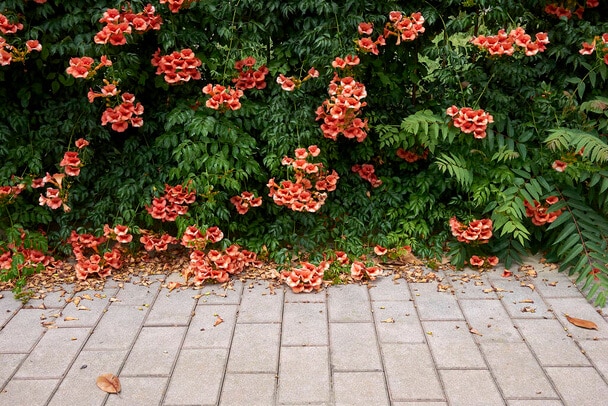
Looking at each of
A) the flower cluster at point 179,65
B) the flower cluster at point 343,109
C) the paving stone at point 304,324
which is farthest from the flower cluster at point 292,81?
the paving stone at point 304,324

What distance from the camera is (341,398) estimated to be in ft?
8.87

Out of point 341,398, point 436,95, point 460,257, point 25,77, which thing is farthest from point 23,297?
point 436,95

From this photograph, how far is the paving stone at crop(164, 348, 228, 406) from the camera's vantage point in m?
2.71

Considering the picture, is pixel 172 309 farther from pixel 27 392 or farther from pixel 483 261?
pixel 483 261

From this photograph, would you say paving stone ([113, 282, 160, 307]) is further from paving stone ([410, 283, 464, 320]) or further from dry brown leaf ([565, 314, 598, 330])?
dry brown leaf ([565, 314, 598, 330])

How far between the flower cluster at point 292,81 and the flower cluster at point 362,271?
117cm

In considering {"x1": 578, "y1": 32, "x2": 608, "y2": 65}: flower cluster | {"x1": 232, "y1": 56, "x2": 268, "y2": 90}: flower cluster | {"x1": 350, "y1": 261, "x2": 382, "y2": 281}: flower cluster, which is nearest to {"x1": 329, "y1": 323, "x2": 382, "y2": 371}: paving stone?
Answer: {"x1": 350, "y1": 261, "x2": 382, "y2": 281}: flower cluster

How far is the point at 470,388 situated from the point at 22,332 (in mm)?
2315

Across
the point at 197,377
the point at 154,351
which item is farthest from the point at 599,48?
the point at 154,351

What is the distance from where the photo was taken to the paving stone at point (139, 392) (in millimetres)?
2697

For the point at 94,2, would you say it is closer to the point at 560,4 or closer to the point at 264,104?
the point at 264,104

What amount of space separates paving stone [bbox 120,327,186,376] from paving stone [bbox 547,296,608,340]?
2.08 metres

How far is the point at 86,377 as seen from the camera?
2.87m

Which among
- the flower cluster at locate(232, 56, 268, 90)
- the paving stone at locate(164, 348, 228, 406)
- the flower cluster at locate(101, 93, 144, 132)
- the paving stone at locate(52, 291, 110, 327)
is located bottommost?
the paving stone at locate(52, 291, 110, 327)
